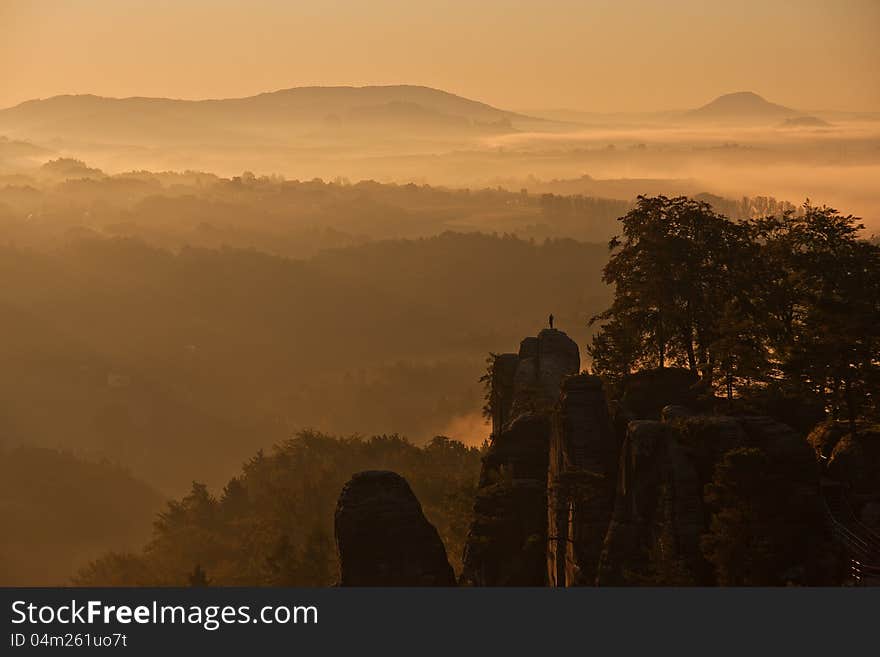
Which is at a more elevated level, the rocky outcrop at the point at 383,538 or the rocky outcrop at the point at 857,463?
the rocky outcrop at the point at 857,463

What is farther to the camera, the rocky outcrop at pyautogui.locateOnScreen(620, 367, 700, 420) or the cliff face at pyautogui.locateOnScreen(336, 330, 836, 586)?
the rocky outcrop at pyautogui.locateOnScreen(620, 367, 700, 420)

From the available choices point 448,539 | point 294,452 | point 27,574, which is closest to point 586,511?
point 448,539

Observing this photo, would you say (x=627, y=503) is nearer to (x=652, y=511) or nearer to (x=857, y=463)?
(x=652, y=511)

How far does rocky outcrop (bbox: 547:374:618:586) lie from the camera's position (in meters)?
49.6

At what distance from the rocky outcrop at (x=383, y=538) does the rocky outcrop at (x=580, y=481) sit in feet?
18.2

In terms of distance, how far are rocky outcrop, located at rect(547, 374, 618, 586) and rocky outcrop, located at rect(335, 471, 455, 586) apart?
5.56 metres

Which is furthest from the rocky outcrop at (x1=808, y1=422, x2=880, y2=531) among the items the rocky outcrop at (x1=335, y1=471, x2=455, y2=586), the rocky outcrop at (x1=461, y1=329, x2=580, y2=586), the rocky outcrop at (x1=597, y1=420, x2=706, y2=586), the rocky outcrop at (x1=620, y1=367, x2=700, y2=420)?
the rocky outcrop at (x1=335, y1=471, x2=455, y2=586)

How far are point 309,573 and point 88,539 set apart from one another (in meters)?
85.7

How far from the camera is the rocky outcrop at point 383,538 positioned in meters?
50.9

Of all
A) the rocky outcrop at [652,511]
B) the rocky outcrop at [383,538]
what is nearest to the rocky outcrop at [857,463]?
the rocky outcrop at [652,511]

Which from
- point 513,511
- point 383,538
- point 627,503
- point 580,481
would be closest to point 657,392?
point 580,481

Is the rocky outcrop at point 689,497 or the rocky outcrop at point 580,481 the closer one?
the rocky outcrop at point 689,497

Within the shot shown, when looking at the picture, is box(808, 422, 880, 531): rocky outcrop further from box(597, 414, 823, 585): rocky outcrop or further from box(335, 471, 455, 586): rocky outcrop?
box(335, 471, 455, 586): rocky outcrop

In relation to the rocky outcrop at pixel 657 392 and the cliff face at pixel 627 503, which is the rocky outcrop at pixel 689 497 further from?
the rocky outcrop at pixel 657 392
